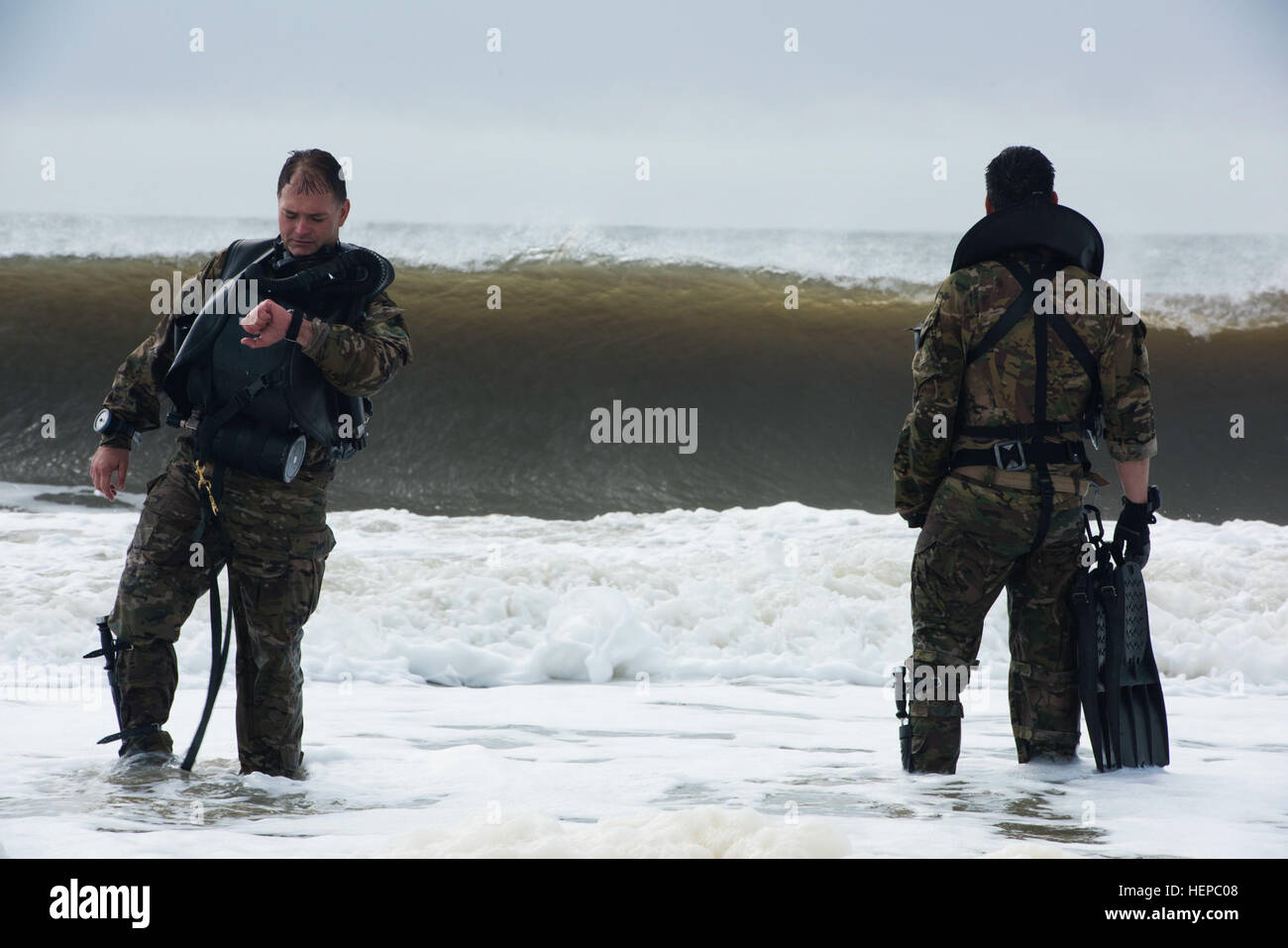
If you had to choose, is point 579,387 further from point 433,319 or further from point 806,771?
point 806,771

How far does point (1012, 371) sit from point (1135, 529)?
0.52 metres

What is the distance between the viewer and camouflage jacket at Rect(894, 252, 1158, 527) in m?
2.86

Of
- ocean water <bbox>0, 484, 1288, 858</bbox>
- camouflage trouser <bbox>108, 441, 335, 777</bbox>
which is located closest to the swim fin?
ocean water <bbox>0, 484, 1288, 858</bbox>

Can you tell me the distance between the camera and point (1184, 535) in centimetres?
720

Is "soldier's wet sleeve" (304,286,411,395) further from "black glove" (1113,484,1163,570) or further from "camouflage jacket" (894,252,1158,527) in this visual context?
"black glove" (1113,484,1163,570)

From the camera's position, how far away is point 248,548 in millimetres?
2809

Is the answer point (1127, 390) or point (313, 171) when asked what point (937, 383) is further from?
point (313, 171)

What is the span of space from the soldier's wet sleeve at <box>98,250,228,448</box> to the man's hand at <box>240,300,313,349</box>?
442 millimetres

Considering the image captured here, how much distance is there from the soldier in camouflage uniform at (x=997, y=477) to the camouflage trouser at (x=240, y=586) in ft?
4.89

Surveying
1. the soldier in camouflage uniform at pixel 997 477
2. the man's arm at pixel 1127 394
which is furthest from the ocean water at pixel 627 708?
the man's arm at pixel 1127 394

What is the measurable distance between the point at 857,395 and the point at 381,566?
9.35 metres

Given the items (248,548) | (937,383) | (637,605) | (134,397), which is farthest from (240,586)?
(637,605)

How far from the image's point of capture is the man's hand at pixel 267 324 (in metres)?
2.50

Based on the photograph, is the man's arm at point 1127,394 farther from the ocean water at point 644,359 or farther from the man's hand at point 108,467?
the ocean water at point 644,359
